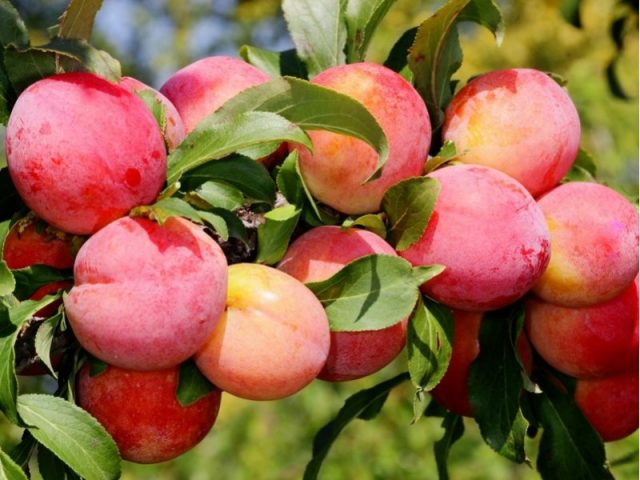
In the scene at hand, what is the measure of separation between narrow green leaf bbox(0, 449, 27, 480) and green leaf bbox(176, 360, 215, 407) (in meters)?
0.14

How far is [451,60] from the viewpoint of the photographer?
0.92 m

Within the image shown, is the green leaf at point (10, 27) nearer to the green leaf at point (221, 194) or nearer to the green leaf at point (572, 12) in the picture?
the green leaf at point (221, 194)

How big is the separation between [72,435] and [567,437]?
0.54m

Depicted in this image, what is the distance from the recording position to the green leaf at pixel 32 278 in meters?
0.71

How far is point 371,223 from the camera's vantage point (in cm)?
83

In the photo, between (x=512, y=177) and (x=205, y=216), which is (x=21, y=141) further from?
(x=512, y=177)

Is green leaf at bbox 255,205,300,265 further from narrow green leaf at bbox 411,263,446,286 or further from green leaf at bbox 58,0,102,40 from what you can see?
green leaf at bbox 58,0,102,40

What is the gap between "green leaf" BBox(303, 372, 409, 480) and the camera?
1099 mm

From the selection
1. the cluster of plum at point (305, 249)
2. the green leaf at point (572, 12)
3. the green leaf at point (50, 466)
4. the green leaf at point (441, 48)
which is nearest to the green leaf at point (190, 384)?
the cluster of plum at point (305, 249)

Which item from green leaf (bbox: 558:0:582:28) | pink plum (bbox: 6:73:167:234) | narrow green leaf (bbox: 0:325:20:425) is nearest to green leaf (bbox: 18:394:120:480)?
narrow green leaf (bbox: 0:325:20:425)

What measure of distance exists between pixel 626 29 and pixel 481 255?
48.6 inches

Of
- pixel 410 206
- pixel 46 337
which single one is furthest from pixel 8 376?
pixel 410 206

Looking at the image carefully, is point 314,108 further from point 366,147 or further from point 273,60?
point 273,60

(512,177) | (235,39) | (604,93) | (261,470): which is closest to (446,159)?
(512,177)
